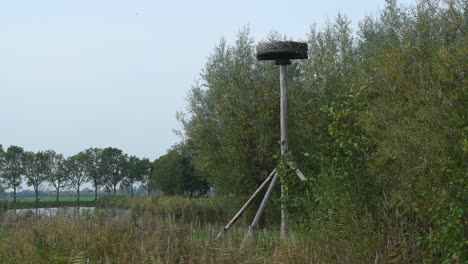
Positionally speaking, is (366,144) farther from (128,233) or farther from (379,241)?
(128,233)

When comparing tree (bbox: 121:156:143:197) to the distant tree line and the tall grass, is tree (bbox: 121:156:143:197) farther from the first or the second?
the tall grass

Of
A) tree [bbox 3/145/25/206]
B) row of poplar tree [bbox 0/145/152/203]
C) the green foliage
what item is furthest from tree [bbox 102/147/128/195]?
the green foliage

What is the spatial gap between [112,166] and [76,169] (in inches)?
177

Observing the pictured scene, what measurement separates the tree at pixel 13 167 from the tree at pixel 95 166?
9.49 m

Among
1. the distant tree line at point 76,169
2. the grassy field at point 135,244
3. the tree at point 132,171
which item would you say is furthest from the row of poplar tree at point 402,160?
the tree at point 132,171

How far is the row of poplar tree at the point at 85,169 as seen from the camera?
228 feet

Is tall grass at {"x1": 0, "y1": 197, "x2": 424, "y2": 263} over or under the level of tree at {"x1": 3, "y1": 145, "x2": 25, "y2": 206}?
under

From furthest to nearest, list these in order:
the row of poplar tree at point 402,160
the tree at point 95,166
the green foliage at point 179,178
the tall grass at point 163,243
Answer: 1. the tree at point 95,166
2. the green foliage at point 179,178
3. the tall grass at point 163,243
4. the row of poplar tree at point 402,160

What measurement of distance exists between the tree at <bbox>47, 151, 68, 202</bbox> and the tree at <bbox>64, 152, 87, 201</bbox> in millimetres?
857

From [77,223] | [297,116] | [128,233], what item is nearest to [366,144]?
[128,233]

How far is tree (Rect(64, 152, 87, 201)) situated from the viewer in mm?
75625

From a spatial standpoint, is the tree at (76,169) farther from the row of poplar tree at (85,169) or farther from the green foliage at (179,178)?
the green foliage at (179,178)

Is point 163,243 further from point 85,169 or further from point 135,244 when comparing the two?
point 85,169

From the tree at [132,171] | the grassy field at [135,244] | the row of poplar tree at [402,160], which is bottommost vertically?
the grassy field at [135,244]
